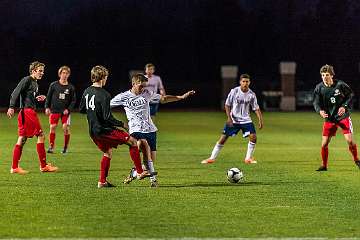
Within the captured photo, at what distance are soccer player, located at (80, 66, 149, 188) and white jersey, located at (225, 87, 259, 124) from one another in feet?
18.4

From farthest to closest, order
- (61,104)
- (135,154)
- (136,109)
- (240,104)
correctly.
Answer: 1. (61,104)
2. (240,104)
3. (136,109)
4. (135,154)

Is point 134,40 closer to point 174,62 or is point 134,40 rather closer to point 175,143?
point 174,62

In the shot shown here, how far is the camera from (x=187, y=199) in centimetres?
1280

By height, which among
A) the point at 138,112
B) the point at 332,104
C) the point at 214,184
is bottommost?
the point at 214,184

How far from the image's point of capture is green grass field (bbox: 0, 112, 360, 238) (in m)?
10.2

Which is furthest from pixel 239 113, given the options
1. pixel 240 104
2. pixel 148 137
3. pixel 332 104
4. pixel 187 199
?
pixel 187 199

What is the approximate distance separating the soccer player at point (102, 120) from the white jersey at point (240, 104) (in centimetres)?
562

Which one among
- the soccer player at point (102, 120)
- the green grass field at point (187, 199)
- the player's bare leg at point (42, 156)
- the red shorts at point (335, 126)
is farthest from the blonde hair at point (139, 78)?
the red shorts at point (335, 126)

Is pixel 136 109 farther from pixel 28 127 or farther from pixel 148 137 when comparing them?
pixel 28 127

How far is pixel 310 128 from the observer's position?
112 feet

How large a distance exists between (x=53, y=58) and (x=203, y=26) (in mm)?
12338

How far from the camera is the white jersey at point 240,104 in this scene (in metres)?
19.5

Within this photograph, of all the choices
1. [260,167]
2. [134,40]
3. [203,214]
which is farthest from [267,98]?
[203,214]

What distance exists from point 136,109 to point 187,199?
7.83 ft
